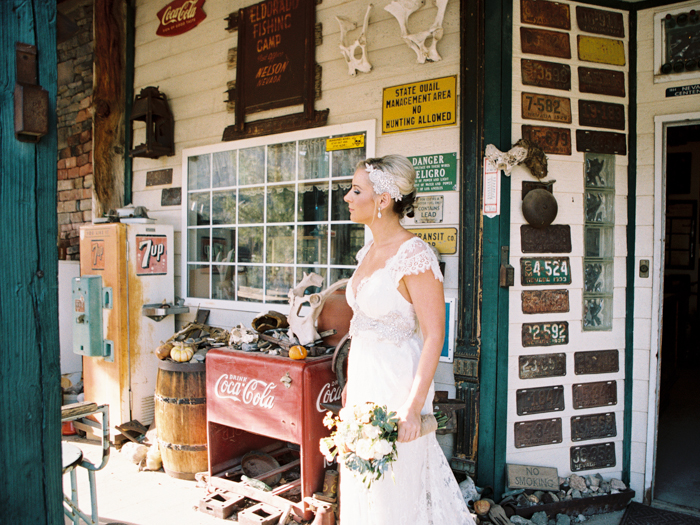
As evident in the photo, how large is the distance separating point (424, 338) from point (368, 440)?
0.49 m

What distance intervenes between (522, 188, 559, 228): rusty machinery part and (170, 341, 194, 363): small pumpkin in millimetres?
2788

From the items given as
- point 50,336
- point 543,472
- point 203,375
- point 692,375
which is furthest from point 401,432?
point 692,375

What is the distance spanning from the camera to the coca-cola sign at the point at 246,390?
3.26 metres

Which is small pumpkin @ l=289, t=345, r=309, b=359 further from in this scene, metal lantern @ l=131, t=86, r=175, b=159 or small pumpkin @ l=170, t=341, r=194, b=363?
metal lantern @ l=131, t=86, r=175, b=159

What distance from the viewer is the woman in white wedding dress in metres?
2.10

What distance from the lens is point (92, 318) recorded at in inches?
185

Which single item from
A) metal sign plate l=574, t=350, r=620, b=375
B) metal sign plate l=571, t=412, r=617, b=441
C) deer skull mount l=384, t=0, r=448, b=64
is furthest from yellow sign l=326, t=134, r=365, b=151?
metal sign plate l=571, t=412, r=617, b=441

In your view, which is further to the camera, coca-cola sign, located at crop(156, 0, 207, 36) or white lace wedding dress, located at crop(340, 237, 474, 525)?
coca-cola sign, located at crop(156, 0, 207, 36)

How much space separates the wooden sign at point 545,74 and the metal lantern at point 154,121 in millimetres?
3730

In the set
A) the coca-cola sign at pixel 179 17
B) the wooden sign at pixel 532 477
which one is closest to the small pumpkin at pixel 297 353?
the wooden sign at pixel 532 477

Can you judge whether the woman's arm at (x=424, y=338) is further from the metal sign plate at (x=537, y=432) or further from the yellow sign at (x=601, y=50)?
the yellow sign at (x=601, y=50)

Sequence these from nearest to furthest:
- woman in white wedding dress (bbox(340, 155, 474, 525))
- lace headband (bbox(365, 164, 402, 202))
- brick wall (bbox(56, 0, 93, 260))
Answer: woman in white wedding dress (bbox(340, 155, 474, 525)), lace headband (bbox(365, 164, 402, 202)), brick wall (bbox(56, 0, 93, 260))

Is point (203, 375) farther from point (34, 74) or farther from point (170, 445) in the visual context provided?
point (34, 74)

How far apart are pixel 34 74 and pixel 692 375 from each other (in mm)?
8643
